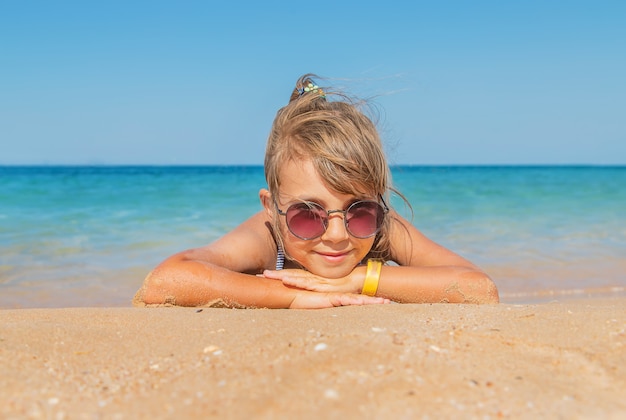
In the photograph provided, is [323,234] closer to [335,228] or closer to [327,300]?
[335,228]

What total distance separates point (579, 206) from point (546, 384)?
38.8 ft

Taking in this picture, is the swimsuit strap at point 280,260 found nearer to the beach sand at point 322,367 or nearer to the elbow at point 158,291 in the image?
the elbow at point 158,291

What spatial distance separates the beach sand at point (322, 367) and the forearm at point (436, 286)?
63cm

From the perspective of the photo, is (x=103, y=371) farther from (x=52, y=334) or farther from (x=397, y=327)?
(x=397, y=327)

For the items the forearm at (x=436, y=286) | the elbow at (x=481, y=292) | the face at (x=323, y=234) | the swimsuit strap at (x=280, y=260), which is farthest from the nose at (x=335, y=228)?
the elbow at (x=481, y=292)

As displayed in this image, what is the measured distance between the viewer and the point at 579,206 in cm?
1220

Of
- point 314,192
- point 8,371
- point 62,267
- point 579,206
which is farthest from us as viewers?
point 579,206

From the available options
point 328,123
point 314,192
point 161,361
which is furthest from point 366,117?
point 161,361

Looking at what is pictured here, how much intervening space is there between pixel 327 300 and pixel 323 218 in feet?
1.33

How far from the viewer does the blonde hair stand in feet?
9.30

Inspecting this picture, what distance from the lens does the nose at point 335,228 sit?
9.45 ft

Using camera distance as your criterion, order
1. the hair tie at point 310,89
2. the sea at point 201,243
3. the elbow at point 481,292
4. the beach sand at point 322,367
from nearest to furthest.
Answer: the beach sand at point 322,367 < the elbow at point 481,292 < the hair tie at point 310,89 < the sea at point 201,243

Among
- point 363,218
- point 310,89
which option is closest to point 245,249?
point 363,218

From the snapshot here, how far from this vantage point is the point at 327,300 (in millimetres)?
2852
